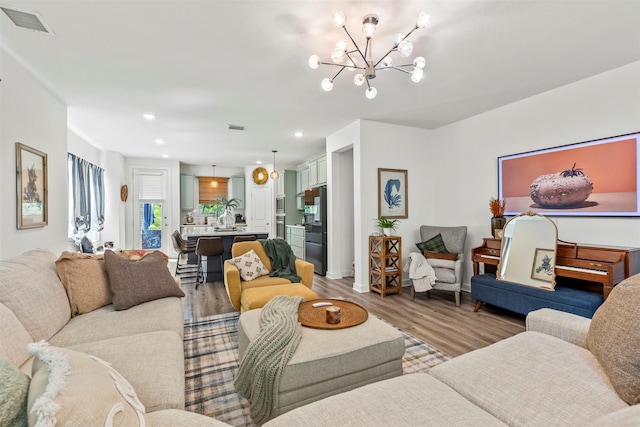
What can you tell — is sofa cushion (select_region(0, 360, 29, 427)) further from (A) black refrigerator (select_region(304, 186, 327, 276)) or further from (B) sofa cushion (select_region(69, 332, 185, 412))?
(A) black refrigerator (select_region(304, 186, 327, 276))

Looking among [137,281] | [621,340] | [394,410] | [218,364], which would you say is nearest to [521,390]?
[621,340]

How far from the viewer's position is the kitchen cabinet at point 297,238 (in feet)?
21.8

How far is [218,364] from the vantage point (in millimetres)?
2318

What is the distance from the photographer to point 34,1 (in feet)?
6.23

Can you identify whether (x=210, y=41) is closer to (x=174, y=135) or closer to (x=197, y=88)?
(x=197, y=88)

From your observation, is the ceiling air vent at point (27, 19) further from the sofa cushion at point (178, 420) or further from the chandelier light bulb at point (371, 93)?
the sofa cushion at point (178, 420)

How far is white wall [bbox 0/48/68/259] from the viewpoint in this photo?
251 cm

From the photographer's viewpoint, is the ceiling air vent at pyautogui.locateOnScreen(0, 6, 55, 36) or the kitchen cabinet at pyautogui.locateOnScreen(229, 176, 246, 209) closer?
the ceiling air vent at pyautogui.locateOnScreen(0, 6, 55, 36)

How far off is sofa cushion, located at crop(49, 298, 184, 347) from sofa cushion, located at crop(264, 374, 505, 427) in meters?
1.18

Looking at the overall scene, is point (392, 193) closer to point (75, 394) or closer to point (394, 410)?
point (394, 410)

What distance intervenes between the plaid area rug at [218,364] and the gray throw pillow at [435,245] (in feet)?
5.75

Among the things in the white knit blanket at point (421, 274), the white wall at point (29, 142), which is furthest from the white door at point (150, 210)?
the white knit blanket at point (421, 274)

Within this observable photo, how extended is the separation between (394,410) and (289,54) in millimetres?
2680

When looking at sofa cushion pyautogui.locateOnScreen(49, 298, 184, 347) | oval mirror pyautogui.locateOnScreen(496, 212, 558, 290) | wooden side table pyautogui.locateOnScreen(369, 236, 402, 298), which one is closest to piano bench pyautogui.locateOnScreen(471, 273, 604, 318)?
oval mirror pyautogui.locateOnScreen(496, 212, 558, 290)
